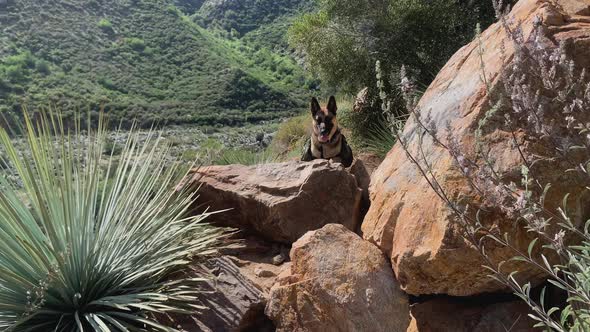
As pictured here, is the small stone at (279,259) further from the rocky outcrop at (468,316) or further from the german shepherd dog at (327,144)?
the german shepherd dog at (327,144)

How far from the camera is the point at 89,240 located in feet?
12.4

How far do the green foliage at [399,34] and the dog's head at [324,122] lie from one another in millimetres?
3669

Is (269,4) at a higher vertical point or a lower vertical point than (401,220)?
higher

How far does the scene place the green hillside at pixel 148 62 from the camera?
24.9 meters

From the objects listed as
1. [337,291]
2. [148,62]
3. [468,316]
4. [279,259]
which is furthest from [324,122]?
[148,62]

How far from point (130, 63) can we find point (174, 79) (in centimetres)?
285

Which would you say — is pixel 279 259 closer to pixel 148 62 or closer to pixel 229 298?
pixel 229 298

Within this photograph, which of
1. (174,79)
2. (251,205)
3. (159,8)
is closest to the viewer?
(251,205)

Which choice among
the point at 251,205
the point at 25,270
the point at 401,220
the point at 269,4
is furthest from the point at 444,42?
the point at 269,4

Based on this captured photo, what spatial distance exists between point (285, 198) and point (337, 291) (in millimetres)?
1475

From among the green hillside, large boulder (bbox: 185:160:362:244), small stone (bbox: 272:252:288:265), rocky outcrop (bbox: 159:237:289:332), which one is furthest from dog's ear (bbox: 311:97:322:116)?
the green hillside

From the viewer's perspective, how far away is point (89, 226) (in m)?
3.88

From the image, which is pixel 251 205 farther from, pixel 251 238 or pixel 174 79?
pixel 174 79

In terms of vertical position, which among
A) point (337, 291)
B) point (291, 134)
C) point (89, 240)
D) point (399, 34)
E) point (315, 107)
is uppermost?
point (399, 34)
